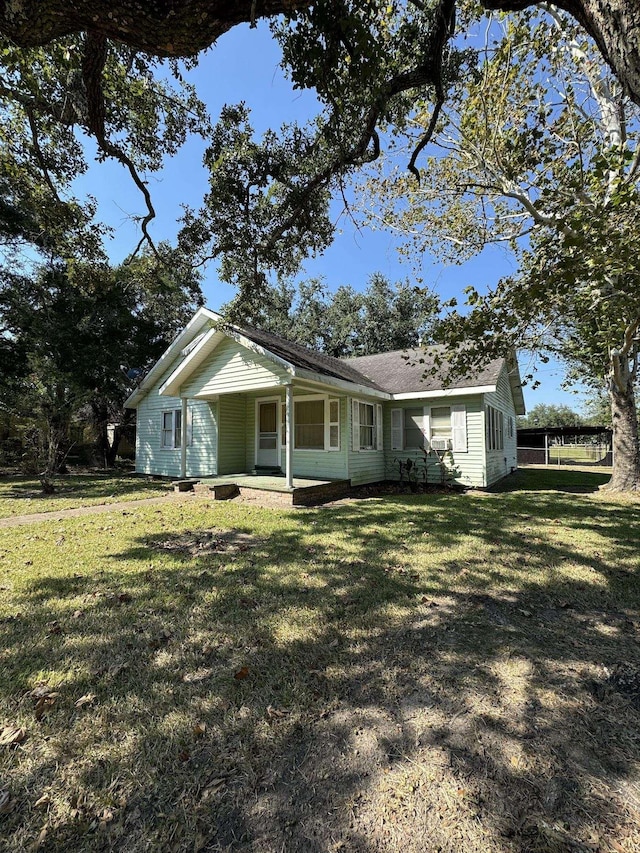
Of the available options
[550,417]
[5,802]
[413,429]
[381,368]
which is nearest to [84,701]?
[5,802]

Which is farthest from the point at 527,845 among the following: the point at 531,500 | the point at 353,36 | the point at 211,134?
the point at 531,500

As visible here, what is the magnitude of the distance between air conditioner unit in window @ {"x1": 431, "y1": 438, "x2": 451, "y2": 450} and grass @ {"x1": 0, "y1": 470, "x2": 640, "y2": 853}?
705 centimetres

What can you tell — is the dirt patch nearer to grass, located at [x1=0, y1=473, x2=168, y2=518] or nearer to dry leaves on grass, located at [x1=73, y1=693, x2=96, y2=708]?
dry leaves on grass, located at [x1=73, y1=693, x2=96, y2=708]

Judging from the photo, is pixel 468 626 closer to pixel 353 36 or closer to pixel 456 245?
pixel 353 36

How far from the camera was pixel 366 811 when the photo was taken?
67.4 inches

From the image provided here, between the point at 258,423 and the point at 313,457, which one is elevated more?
the point at 258,423

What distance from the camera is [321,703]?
2.42 metres

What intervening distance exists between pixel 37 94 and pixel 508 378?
15.9 metres

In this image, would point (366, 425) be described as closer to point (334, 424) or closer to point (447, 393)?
point (334, 424)

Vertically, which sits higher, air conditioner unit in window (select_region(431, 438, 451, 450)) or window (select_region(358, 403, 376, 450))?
window (select_region(358, 403, 376, 450))

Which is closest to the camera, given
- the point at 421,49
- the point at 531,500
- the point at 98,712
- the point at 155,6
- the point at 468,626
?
the point at 98,712

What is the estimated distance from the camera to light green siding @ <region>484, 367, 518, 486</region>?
12.5 meters

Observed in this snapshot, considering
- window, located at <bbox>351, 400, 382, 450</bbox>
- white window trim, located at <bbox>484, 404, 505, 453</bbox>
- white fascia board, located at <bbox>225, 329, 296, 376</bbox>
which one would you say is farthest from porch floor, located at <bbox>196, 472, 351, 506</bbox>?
white window trim, located at <bbox>484, 404, 505, 453</bbox>

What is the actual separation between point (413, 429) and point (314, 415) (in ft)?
11.5
